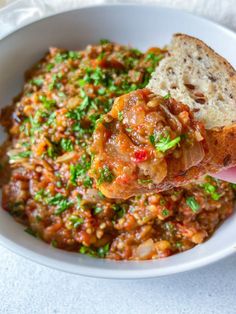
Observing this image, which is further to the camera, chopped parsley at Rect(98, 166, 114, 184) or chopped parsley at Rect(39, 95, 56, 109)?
chopped parsley at Rect(39, 95, 56, 109)

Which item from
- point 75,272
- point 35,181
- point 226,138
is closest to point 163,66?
point 226,138

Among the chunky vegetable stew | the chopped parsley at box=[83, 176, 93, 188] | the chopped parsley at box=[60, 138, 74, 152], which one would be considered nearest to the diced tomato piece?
the chunky vegetable stew

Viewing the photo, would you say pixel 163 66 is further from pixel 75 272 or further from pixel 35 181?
pixel 75 272

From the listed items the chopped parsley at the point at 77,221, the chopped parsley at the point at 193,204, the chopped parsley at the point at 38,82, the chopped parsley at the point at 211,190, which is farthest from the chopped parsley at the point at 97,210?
the chopped parsley at the point at 38,82

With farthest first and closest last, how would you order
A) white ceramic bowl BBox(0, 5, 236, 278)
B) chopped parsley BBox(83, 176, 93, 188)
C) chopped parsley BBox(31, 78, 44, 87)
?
white ceramic bowl BBox(0, 5, 236, 278) → chopped parsley BBox(31, 78, 44, 87) → chopped parsley BBox(83, 176, 93, 188)

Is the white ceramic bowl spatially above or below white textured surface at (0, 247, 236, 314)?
above

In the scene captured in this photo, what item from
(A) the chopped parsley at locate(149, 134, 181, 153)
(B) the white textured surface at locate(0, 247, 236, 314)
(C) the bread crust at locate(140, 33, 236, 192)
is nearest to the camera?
(A) the chopped parsley at locate(149, 134, 181, 153)

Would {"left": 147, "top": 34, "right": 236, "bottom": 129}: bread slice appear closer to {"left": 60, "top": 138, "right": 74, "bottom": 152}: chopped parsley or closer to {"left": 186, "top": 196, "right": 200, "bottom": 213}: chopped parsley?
{"left": 186, "top": 196, "right": 200, "bottom": 213}: chopped parsley
